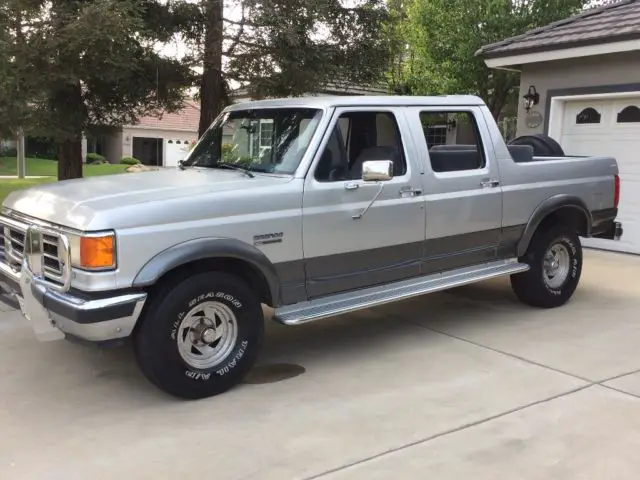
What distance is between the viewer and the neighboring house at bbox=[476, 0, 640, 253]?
9383 mm

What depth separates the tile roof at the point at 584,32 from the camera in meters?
9.18

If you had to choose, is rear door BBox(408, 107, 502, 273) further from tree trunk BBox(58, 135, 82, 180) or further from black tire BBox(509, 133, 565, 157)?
tree trunk BBox(58, 135, 82, 180)

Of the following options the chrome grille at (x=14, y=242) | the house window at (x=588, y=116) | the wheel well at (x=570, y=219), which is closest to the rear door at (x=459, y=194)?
the wheel well at (x=570, y=219)

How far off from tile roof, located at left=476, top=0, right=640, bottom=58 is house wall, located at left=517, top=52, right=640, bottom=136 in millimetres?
378

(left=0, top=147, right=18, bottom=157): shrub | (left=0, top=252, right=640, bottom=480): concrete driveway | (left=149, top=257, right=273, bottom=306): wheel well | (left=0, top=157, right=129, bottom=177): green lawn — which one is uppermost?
(left=0, top=147, right=18, bottom=157): shrub

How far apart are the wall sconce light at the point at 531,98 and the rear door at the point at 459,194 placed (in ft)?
16.4

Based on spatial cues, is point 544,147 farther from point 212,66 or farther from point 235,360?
point 212,66

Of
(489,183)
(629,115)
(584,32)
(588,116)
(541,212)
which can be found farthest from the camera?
(588,116)

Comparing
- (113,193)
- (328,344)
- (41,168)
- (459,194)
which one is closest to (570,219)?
(459,194)

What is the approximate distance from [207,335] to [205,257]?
581 millimetres

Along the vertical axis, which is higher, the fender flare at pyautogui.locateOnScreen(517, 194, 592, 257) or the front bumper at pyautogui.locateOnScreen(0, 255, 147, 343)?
the fender flare at pyautogui.locateOnScreen(517, 194, 592, 257)

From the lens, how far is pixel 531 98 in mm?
10758

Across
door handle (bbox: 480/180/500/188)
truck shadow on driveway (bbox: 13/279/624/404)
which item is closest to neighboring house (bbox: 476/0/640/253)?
truck shadow on driveway (bbox: 13/279/624/404)

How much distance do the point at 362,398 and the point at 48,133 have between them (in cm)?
692
